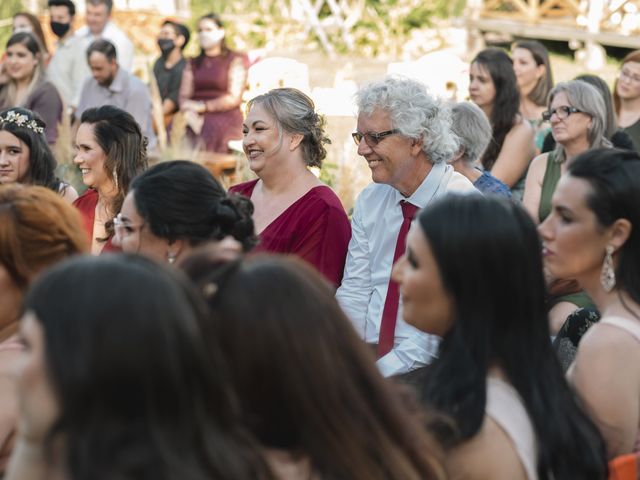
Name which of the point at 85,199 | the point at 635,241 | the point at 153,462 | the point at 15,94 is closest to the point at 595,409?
the point at 635,241

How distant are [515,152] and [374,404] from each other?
5630 millimetres

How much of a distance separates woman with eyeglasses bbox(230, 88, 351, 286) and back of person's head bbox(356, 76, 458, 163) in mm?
481

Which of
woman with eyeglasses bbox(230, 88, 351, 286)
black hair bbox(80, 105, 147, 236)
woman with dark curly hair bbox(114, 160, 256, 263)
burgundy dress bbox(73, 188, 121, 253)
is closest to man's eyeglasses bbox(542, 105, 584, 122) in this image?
woman with eyeglasses bbox(230, 88, 351, 286)

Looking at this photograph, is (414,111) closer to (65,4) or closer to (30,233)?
(30,233)


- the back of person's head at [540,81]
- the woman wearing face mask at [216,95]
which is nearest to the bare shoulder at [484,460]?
the back of person's head at [540,81]

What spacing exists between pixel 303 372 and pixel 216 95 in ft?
29.8

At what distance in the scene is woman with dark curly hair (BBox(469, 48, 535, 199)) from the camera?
752 cm

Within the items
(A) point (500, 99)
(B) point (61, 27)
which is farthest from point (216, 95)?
(A) point (500, 99)

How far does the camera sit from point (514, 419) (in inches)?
94.8

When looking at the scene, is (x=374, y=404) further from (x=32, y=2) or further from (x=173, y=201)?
(x=32, y=2)

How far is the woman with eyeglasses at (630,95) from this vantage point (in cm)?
814

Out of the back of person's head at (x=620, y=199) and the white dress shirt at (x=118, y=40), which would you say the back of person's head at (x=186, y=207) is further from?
the white dress shirt at (x=118, y=40)

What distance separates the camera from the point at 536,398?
249 centimetres

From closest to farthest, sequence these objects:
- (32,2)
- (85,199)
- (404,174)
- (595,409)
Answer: (595,409), (404,174), (85,199), (32,2)
